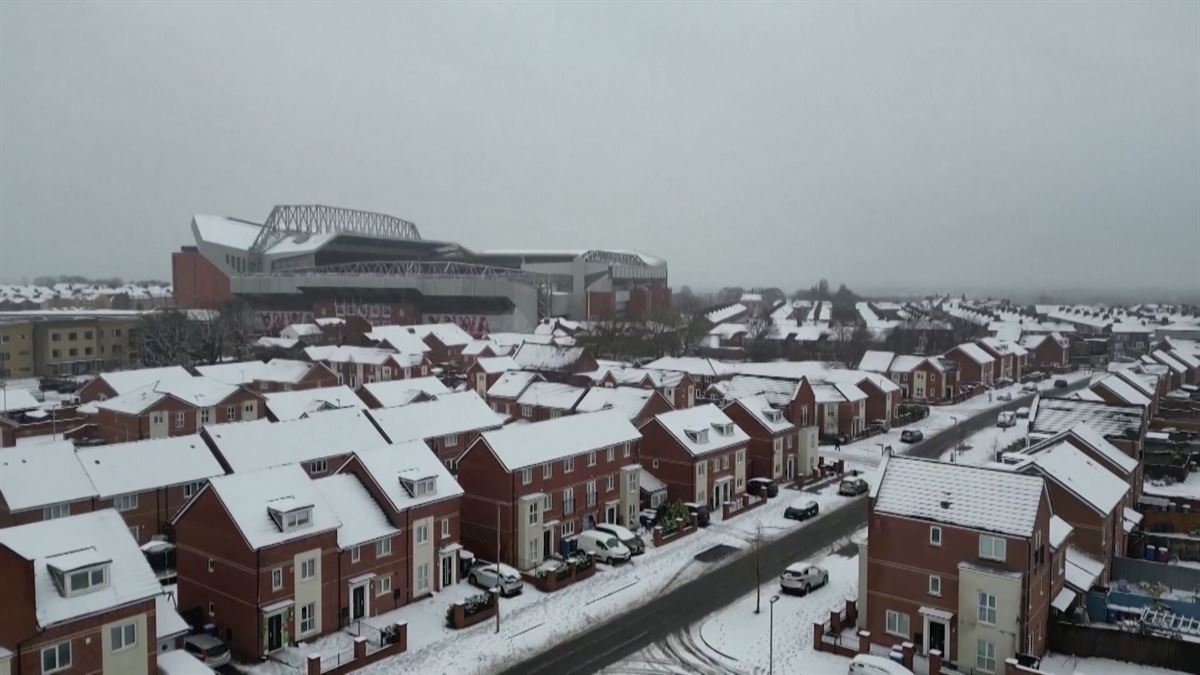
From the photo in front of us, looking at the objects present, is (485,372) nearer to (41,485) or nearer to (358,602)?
(41,485)

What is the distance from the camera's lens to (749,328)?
11381cm

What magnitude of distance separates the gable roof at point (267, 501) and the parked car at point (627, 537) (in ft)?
36.2

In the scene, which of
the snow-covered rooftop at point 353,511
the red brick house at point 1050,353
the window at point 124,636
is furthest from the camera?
the red brick house at point 1050,353

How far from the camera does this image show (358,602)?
25500 millimetres

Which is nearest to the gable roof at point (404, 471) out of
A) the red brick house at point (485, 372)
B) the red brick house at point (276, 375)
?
the red brick house at point (276, 375)

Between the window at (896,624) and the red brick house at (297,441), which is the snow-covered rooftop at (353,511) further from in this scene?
the window at (896,624)

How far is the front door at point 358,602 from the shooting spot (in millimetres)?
25266

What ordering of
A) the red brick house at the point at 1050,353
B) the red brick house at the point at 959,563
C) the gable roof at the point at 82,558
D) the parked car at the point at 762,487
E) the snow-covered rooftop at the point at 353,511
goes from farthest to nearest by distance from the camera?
the red brick house at the point at 1050,353, the parked car at the point at 762,487, the snow-covered rooftop at the point at 353,511, the red brick house at the point at 959,563, the gable roof at the point at 82,558

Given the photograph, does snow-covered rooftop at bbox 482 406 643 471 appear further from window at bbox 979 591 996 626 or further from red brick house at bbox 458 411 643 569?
window at bbox 979 591 996 626

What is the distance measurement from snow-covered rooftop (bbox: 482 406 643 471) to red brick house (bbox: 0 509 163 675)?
1288cm

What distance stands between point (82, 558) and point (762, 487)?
94.4 ft

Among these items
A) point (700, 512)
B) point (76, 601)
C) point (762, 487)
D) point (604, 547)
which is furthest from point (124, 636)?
point (762, 487)

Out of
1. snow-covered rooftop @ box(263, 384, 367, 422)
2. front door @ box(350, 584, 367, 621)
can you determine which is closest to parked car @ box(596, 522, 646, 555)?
front door @ box(350, 584, 367, 621)

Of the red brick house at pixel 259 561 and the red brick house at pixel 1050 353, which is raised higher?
the red brick house at pixel 1050 353
